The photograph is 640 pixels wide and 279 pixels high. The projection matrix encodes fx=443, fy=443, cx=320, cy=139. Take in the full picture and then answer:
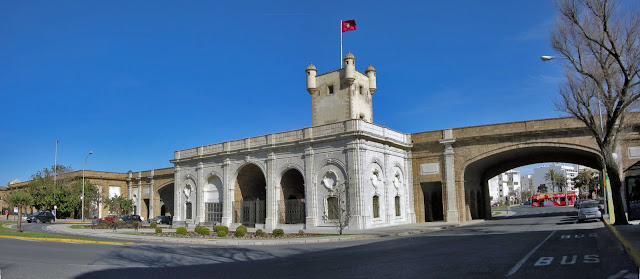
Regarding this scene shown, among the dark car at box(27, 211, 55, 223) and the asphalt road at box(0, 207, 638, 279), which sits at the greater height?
the asphalt road at box(0, 207, 638, 279)

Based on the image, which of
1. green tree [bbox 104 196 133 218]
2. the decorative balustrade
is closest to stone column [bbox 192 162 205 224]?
the decorative balustrade

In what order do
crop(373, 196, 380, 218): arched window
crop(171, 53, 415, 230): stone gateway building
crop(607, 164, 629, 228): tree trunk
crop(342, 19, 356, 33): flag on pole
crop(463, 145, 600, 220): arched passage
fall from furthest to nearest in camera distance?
crop(342, 19, 356, 33): flag on pole, crop(463, 145, 600, 220): arched passage, crop(373, 196, 380, 218): arched window, crop(171, 53, 415, 230): stone gateway building, crop(607, 164, 629, 228): tree trunk

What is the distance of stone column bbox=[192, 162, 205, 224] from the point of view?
43.7m

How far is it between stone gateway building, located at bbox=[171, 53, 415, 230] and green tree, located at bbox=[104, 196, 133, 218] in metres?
10.2

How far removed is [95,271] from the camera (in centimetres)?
1131

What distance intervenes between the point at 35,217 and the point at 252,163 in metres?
29.4

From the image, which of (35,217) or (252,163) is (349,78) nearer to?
(252,163)

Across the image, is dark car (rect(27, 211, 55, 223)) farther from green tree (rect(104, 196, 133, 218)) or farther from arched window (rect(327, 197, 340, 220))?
arched window (rect(327, 197, 340, 220))

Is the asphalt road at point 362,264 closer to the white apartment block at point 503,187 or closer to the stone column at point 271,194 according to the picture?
the stone column at point 271,194

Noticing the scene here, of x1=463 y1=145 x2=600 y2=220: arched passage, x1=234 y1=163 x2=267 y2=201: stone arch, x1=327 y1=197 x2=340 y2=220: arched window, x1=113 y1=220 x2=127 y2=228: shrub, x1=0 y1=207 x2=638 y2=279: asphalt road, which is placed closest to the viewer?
x1=0 y1=207 x2=638 y2=279: asphalt road

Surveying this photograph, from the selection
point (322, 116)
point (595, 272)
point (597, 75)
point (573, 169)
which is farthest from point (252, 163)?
point (573, 169)

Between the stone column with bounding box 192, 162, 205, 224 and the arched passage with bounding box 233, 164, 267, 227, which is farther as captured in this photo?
the stone column with bounding box 192, 162, 205, 224

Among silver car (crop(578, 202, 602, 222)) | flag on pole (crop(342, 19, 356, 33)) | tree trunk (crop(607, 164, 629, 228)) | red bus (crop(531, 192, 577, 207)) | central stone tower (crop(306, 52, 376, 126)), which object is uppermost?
flag on pole (crop(342, 19, 356, 33))

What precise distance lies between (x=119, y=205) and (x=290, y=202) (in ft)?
88.2
